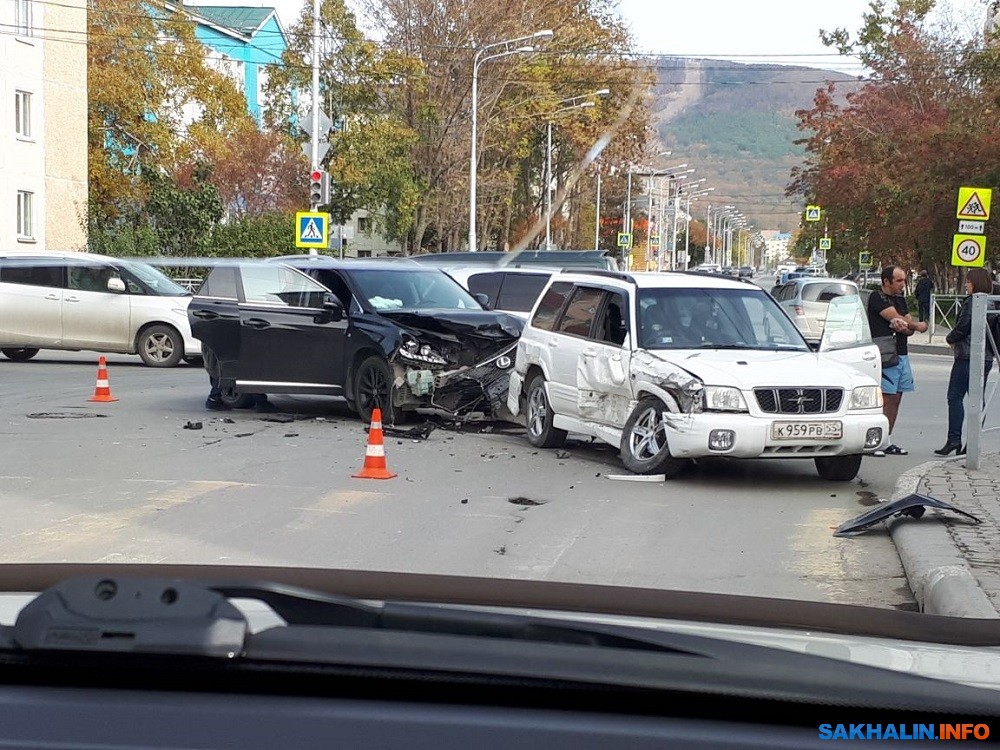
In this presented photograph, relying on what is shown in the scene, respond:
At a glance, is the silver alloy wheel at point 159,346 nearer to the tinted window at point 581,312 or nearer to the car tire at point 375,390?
the car tire at point 375,390

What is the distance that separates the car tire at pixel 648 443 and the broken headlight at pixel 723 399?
1.44 ft

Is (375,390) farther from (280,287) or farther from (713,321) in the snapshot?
(713,321)

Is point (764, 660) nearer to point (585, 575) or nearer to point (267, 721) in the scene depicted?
point (267, 721)

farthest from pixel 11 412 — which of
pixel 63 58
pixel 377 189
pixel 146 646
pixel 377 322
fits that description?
pixel 377 189

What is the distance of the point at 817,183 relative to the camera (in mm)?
55219

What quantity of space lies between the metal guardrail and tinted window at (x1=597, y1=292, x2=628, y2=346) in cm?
303

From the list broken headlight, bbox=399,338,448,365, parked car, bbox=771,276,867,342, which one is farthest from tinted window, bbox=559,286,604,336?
parked car, bbox=771,276,867,342

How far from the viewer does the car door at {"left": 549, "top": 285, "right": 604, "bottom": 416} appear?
12.8 metres

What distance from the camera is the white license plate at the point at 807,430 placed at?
35.9 feet

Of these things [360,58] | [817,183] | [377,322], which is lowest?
[377,322]

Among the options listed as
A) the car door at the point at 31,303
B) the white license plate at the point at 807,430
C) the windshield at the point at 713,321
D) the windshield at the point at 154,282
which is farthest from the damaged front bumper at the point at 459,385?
the car door at the point at 31,303

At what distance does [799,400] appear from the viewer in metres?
11.1

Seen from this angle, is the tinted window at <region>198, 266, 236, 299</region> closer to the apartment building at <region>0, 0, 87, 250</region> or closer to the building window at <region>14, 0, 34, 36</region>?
the apartment building at <region>0, 0, 87, 250</region>

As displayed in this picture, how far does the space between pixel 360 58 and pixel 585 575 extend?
48.3 metres
